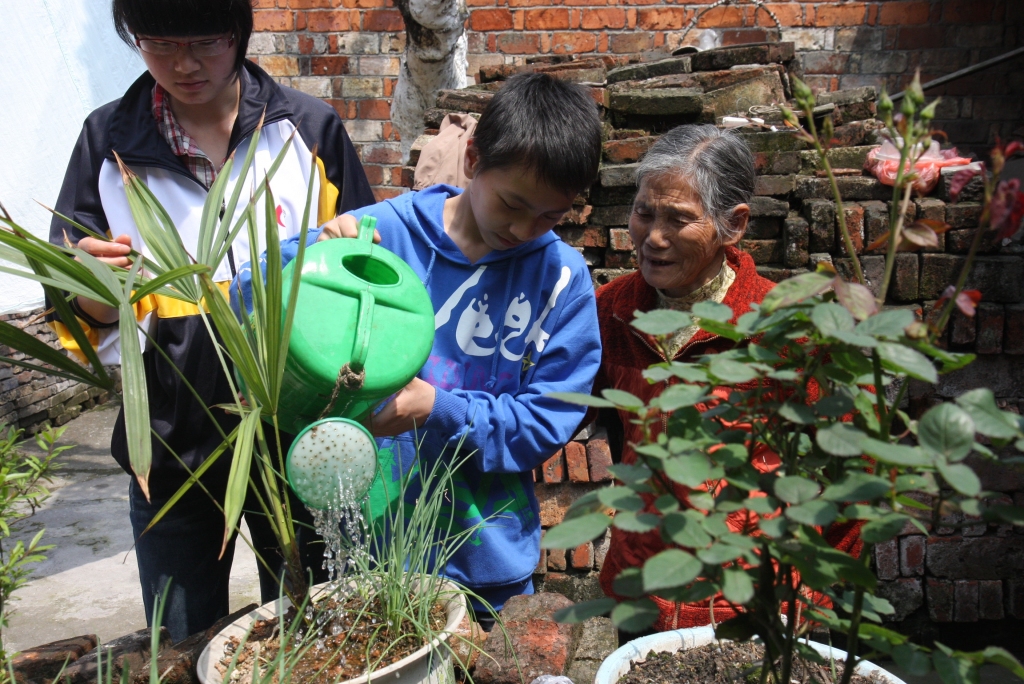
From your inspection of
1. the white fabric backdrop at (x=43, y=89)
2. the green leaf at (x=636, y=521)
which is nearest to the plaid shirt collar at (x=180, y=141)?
the green leaf at (x=636, y=521)

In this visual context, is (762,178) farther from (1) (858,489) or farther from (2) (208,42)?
(1) (858,489)

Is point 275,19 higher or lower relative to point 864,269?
higher

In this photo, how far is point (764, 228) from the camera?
318 cm

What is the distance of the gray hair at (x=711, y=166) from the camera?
195 cm

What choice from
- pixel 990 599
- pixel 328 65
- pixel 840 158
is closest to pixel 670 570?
pixel 990 599

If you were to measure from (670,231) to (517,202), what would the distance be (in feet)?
1.78

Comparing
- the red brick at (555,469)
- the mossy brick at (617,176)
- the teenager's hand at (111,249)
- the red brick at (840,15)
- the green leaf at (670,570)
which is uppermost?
the red brick at (840,15)

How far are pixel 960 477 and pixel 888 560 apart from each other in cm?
261

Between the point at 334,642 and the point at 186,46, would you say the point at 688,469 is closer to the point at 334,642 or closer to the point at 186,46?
the point at 334,642

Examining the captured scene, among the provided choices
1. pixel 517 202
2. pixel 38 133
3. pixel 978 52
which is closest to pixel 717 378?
pixel 517 202

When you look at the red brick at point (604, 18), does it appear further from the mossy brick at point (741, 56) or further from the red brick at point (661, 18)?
the mossy brick at point (741, 56)

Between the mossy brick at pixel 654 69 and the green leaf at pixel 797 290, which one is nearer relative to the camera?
the green leaf at pixel 797 290

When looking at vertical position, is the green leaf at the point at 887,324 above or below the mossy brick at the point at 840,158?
below

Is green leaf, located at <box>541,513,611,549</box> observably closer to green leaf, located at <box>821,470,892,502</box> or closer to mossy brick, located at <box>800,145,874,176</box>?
green leaf, located at <box>821,470,892,502</box>
